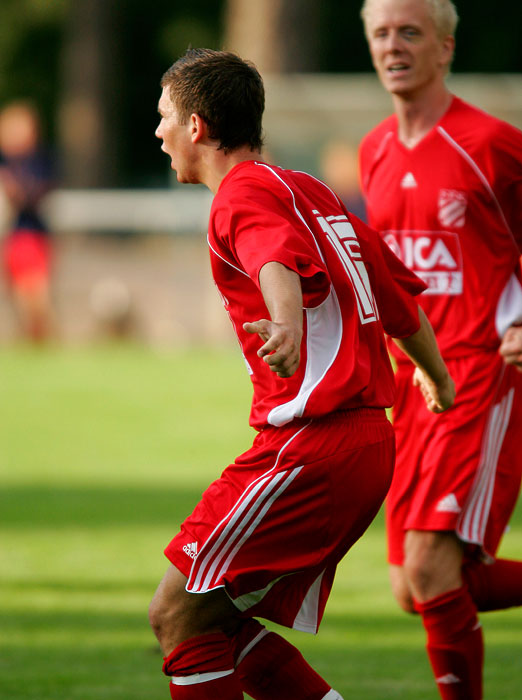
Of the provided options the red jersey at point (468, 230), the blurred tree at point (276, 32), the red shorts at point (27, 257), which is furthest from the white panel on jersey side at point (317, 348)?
the blurred tree at point (276, 32)

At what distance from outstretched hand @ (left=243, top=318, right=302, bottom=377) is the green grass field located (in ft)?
7.07

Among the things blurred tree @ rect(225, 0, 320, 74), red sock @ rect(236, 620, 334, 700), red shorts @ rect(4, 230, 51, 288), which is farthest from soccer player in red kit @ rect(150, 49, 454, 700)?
blurred tree @ rect(225, 0, 320, 74)

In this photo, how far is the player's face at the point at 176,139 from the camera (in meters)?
3.53

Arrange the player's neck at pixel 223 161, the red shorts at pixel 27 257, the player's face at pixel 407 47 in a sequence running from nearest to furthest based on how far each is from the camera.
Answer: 1. the player's neck at pixel 223 161
2. the player's face at pixel 407 47
3. the red shorts at pixel 27 257

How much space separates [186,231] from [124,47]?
53.4 ft

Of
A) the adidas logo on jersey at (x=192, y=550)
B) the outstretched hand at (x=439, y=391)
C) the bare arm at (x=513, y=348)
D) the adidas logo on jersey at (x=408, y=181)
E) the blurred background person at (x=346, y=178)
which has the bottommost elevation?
the blurred background person at (x=346, y=178)

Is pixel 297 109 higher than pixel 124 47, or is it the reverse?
pixel 297 109

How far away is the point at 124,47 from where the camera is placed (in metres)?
35.0

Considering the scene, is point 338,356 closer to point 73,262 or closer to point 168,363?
point 168,363

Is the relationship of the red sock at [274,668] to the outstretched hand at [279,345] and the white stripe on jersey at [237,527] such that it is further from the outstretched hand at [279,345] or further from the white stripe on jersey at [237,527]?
the outstretched hand at [279,345]

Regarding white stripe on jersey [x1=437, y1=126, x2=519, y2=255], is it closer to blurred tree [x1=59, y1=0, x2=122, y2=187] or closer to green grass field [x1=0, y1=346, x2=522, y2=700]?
green grass field [x1=0, y1=346, x2=522, y2=700]

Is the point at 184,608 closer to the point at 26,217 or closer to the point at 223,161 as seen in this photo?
the point at 223,161

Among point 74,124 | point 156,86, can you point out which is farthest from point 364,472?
point 156,86

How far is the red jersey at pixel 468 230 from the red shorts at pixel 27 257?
543 inches
